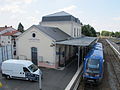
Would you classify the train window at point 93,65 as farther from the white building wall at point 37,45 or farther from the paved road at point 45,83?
the white building wall at point 37,45

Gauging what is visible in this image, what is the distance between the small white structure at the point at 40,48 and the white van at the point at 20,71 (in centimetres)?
425

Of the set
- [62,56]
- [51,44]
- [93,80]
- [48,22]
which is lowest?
[93,80]

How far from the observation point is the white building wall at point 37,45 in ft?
51.5

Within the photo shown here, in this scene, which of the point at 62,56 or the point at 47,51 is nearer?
the point at 47,51

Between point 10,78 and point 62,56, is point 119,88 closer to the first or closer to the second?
point 62,56

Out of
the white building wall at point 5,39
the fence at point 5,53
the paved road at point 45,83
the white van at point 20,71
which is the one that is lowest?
the paved road at point 45,83

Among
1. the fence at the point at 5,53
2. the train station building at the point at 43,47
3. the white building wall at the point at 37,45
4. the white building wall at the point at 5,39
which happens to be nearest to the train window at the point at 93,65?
the train station building at the point at 43,47

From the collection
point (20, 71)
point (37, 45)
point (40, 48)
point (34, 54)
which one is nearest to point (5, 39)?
point (34, 54)

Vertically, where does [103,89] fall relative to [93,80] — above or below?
below

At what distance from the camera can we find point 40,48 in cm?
1619

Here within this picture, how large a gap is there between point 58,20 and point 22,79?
49.5ft

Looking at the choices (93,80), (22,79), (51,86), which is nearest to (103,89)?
(93,80)

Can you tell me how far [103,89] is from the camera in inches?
406

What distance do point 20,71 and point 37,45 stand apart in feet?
18.5
